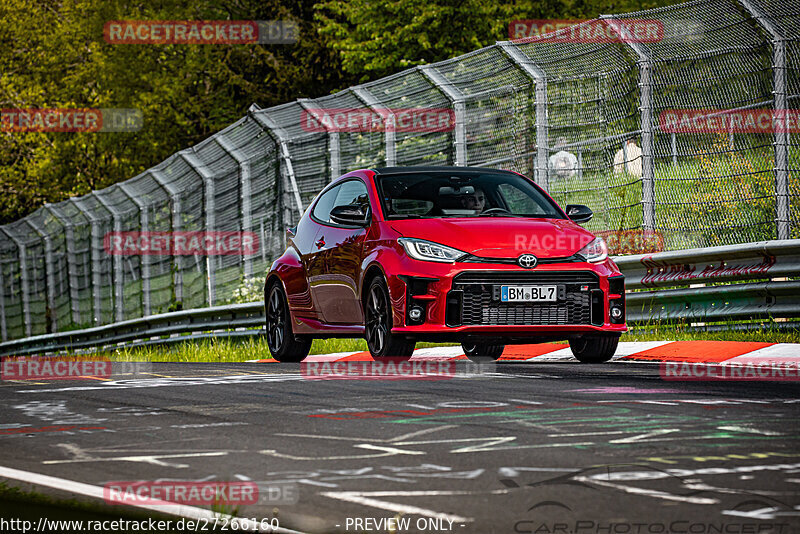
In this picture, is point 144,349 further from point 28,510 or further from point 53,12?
point 53,12

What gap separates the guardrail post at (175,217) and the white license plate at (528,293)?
12.8 meters

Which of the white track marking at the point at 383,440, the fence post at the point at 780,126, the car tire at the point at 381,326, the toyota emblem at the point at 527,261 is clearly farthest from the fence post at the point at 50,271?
the white track marking at the point at 383,440

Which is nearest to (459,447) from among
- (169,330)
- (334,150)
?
(334,150)

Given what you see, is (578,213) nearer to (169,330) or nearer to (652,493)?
(652,493)

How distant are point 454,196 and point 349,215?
3.36ft

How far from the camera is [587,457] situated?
602 centimetres

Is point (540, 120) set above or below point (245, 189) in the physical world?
above

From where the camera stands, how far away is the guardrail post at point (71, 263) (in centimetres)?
2914

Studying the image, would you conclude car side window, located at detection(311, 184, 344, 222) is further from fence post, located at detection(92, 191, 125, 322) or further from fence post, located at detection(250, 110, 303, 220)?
fence post, located at detection(92, 191, 125, 322)

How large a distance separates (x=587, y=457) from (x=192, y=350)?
12683 mm

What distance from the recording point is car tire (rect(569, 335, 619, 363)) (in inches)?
444

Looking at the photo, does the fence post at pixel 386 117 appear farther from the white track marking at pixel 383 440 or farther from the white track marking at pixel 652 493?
the white track marking at pixel 652 493

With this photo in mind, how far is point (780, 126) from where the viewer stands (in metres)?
12.9

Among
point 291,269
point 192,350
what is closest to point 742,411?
point 291,269
